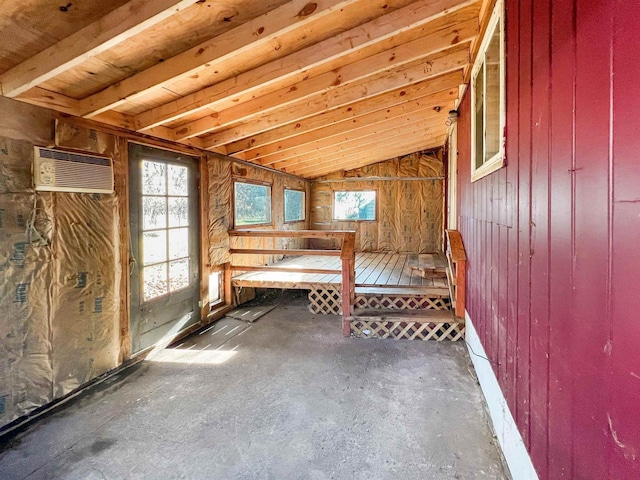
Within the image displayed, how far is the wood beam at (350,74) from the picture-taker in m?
2.69

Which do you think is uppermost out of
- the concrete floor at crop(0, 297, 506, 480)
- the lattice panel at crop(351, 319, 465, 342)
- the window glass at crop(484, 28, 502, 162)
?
the window glass at crop(484, 28, 502, 162)

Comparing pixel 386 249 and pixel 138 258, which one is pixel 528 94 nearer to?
pixel 138 258

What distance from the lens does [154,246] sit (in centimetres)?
350

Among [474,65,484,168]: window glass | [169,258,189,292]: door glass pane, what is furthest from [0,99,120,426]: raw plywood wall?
[474,65,484,168]: window glass

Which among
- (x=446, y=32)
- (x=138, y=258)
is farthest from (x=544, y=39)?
(x=138, y=258)

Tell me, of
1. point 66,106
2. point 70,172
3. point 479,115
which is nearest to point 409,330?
point 479,115

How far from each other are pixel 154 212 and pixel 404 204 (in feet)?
17.9

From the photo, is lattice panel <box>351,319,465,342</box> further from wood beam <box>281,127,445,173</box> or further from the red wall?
wood beam <box>281,127,445,173</box>

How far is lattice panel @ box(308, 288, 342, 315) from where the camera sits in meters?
4.83

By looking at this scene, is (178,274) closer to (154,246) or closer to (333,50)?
(154,246)

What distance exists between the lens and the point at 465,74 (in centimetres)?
352

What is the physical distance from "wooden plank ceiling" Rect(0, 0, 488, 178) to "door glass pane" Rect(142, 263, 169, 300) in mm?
1394

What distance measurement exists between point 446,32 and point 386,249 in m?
5.36

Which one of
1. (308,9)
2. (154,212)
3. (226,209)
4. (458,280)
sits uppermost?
(308,9)
